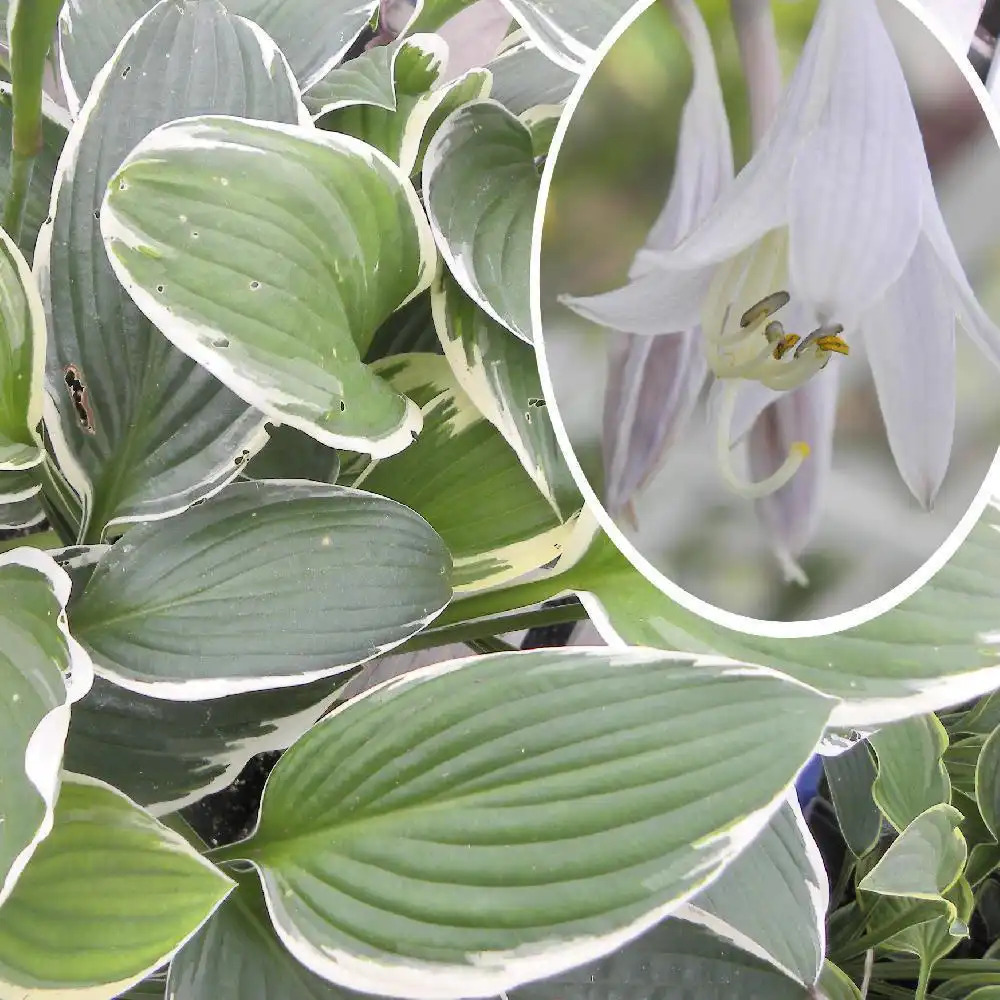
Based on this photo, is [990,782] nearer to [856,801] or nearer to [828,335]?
[856,801]

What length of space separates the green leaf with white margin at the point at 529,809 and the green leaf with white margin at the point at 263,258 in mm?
93

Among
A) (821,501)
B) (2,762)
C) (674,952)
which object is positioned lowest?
(674,952)

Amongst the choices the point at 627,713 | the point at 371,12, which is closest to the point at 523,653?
the point at 627,713

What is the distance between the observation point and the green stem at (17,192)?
34cm

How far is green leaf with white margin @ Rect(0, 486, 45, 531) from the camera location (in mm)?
394

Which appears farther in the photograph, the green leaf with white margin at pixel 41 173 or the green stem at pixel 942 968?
the green stem at pixel 942 968

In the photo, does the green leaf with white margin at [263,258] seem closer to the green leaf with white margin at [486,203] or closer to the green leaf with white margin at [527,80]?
the green leaf with white margin at [486,203]

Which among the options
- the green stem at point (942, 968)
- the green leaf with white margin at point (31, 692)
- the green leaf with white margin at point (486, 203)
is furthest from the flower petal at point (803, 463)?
the green stem at point (942, 968)

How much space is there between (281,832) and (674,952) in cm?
18

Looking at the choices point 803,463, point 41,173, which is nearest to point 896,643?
point 803,463

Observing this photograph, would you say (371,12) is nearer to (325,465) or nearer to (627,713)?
(325,465)

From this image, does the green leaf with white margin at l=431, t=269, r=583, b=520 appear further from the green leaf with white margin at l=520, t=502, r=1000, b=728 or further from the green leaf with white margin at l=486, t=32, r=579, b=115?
the green leaf with white margin at l=486, t=32, r=579, b=115

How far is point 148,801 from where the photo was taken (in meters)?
0.35

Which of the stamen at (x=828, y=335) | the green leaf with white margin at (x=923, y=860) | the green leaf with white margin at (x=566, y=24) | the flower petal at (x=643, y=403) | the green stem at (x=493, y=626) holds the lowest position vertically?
the green leaf with white margin at (x=923, y=860)
